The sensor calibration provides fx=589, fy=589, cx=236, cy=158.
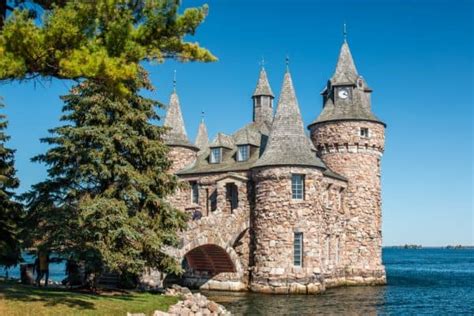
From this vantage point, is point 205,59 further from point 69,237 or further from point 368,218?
point 368,218

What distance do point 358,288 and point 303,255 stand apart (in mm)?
6772

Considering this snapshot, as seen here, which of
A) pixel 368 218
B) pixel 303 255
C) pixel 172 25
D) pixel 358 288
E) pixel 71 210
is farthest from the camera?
pixel 368 218

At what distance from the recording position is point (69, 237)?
20484mm

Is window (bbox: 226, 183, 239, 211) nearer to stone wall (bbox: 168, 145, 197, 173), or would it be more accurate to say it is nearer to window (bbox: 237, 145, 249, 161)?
window (bbox: 237, 145, 249, 161)

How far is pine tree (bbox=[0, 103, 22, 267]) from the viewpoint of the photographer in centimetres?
2308

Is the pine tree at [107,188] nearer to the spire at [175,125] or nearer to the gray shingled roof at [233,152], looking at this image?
the gray shingled roof at [233,152]

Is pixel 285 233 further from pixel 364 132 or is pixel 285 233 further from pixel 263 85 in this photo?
pixel 263 85

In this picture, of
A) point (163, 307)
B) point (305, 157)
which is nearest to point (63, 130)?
point (163, 307)

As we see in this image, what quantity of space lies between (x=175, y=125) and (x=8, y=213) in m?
19.9

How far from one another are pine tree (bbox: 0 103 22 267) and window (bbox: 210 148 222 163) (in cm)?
1590

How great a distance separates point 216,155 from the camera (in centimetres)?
3941

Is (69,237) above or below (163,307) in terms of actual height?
above

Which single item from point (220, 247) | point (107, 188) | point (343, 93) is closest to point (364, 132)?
point (343, 93)

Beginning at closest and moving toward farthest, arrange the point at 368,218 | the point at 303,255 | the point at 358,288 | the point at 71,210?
the point at 71,210 < the point at 303,255 < the point at 358,288 < the point at 368,218
